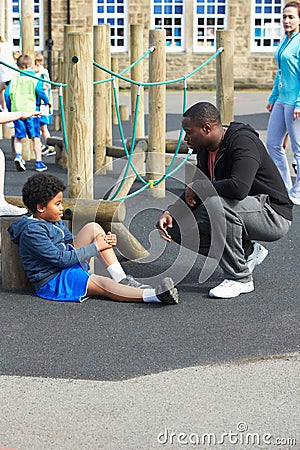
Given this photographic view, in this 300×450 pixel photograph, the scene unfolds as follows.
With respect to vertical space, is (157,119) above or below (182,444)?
above

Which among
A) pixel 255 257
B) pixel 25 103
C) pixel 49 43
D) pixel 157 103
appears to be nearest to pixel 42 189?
pixel 255 257

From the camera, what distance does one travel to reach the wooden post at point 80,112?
6383mm

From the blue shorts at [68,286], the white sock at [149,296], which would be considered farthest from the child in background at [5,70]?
the white sock at [149,296]

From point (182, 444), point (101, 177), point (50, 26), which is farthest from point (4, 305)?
point (50, 26)

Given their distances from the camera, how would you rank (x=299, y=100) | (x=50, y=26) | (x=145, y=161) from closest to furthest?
(x=299, y=100) < (x=145, y=161) < (x=50, y=26)

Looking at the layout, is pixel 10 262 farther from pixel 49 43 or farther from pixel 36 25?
pixel 36 25

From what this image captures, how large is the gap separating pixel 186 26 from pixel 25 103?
57.0 ft

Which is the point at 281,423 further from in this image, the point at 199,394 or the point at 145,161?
the point at 145,161

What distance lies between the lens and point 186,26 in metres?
28.0

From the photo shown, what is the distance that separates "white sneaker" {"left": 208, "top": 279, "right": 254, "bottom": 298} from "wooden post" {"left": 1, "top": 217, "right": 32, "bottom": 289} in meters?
1.26

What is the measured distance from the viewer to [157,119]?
31.3 ft

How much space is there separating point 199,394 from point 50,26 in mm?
24003

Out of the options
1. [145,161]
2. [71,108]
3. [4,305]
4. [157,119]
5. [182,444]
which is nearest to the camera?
[182,444]

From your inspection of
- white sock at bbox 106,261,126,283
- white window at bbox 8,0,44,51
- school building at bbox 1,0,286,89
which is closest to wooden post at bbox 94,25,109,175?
white sock at bbox 106,261,126,283
